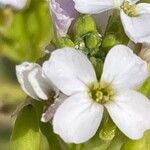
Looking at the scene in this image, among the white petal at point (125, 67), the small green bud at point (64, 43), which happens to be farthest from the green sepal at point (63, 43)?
the white petal at point (125, 67)

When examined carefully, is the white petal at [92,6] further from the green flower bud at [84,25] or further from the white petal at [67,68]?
the white petal at [67,68]

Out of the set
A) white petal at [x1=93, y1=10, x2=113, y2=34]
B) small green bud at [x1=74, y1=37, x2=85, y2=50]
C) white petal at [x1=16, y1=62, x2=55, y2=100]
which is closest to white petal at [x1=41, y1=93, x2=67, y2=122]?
white petal at [x1=16, y1=62, x2=55, y2=100]

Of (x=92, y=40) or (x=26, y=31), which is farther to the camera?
(x=26, y=31)

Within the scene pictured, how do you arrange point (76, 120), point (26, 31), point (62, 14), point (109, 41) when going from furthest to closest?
point (26, 31) < point (62, 14) < point (109, 41) < point (76, 120)

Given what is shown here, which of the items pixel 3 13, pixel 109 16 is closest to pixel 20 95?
pixel 3 13

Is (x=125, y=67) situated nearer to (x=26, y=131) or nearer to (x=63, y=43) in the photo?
(x=63, y=43)

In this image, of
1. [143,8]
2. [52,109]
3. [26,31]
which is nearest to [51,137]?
[52,109]

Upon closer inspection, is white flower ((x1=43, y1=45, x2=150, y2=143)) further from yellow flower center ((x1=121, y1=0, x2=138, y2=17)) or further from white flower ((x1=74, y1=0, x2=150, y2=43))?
yellow flower center ((x1=121, y1=0, x2=138, y2=17))

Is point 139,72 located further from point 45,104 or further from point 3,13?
point 3,13
